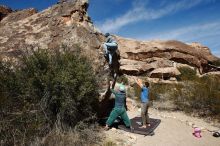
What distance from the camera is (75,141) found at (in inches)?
289

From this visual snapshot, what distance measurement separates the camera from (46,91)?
8094 millimetres

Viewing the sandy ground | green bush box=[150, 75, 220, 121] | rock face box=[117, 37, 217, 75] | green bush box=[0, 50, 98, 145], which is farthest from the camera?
rock face box=[117, 37, 217, 75]

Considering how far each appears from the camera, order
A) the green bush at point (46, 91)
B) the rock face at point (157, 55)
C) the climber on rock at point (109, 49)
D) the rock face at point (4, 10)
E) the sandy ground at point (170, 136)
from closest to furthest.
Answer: the green bush at point (46, 91), the sandy ground at point (170, 136), the climber on rock at point (109, 49), the rock face at point (4, 10), the rock face at point (157, 55)

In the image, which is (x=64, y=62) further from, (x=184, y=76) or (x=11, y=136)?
(x=184, y=76)

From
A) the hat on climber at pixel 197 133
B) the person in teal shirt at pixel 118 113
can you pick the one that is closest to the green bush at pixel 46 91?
the person in teal shirt at pixel 118 113

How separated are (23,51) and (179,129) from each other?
223 inches

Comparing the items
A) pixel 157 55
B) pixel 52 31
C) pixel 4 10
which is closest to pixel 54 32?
pixel 52 31

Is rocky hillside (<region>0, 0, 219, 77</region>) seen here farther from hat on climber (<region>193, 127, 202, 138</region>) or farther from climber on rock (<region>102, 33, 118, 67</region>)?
hat on climber (<region>193, 127, 202, 138</region>)

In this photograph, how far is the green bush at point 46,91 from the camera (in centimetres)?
726

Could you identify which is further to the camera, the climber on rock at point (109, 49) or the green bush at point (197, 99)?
the green bush at point (197, 99)

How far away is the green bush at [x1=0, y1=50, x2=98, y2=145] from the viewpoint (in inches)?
286

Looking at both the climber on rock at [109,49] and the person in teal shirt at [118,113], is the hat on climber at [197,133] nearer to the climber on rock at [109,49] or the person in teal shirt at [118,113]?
the person in teal shirt at [118,113]

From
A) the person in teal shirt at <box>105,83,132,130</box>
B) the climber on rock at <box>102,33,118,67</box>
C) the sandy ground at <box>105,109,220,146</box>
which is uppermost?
the climber on rock at <box>102,33,118,67</box>

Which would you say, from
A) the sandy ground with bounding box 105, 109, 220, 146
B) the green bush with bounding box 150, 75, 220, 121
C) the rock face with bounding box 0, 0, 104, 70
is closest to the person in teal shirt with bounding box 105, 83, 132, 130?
the sandy ground with bounding box 105, 109, 220, 146
